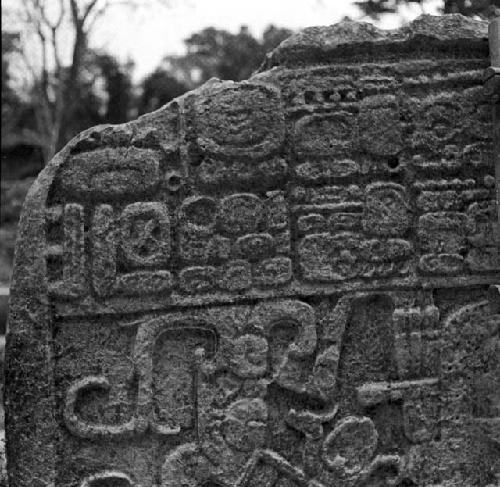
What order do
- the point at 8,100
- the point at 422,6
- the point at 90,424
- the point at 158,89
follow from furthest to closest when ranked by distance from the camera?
the point at 158,89 → the point at 8,100 → the point at 422,6 → the point at 90,424

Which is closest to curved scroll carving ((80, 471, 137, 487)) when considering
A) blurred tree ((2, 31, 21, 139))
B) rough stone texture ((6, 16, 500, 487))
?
rough stone texture ((6, 16, 500, 487))

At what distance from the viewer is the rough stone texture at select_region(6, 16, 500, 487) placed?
87.6 inches

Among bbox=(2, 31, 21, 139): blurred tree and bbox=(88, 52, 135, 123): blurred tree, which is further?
bbox=(88, 52, 135, 123): blurred tree

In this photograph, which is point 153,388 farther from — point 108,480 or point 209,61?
point 209,61

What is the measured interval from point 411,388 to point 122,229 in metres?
0.96

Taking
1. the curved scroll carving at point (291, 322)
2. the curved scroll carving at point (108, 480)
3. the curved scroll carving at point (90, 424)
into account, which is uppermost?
the curved scroll carving at point (291, 322)

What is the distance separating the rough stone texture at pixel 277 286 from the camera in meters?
2.22

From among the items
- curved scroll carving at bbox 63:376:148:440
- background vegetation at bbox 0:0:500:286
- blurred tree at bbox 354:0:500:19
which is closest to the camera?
curved scroll carving at bbox 63:376:148:440

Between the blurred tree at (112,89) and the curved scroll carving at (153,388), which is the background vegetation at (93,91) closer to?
the blurred tree at (112,89)

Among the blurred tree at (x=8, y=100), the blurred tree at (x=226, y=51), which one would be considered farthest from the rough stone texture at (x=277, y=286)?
the blurred tree at (x=226, y=51)

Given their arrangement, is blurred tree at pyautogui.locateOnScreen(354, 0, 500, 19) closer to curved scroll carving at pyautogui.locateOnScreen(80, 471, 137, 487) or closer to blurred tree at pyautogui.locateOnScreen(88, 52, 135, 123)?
curved scroll carving at pyautogui.locateOnScreen(80, 471, 137, 487)

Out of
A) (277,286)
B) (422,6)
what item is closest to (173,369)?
(277,286)

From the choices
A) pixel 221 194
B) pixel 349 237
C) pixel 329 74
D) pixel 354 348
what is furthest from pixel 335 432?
pixel 329 74

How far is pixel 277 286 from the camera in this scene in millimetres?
2275
